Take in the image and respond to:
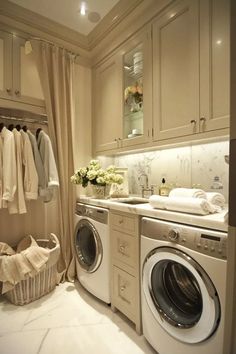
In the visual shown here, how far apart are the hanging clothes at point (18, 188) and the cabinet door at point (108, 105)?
882 mm

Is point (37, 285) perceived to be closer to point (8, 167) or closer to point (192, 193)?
point (8, 167)

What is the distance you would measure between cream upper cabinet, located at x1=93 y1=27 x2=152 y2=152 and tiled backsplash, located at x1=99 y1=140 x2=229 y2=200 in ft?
1.07

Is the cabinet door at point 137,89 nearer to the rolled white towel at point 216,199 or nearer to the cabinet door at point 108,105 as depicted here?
the cabinet door at point 108,105

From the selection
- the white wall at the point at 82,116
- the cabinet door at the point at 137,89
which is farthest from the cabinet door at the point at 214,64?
the white wall at the point at 82,116

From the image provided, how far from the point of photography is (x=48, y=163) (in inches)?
78.0

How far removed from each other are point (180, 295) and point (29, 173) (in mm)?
1560

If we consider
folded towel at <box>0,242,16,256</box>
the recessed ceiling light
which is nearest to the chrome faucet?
folded towel at <box>0,242,16,256</box>

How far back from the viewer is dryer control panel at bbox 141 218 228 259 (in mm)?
932

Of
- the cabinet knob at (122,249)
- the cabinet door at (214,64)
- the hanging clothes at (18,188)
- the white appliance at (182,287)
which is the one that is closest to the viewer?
the white appliance at (182,287)

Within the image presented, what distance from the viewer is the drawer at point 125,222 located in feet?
4.64

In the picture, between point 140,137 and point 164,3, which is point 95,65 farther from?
point 140,137

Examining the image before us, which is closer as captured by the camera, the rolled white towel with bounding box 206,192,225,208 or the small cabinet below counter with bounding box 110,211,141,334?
the rolled white towel with bounding box 206,192,225,208

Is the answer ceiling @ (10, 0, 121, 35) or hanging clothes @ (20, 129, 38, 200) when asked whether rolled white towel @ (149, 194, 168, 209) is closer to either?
hanging clothes @ (20, 129, 38, 200)

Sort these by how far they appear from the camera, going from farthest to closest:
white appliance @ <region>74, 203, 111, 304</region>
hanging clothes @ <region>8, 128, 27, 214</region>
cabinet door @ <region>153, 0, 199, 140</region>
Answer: hanging clothes @ <region>8, 128, 27, 214</region> → white appliance @ <region>74, 203, 111, 304</region> → cabinet door @ <region>153, 0, 199, 140</region>
